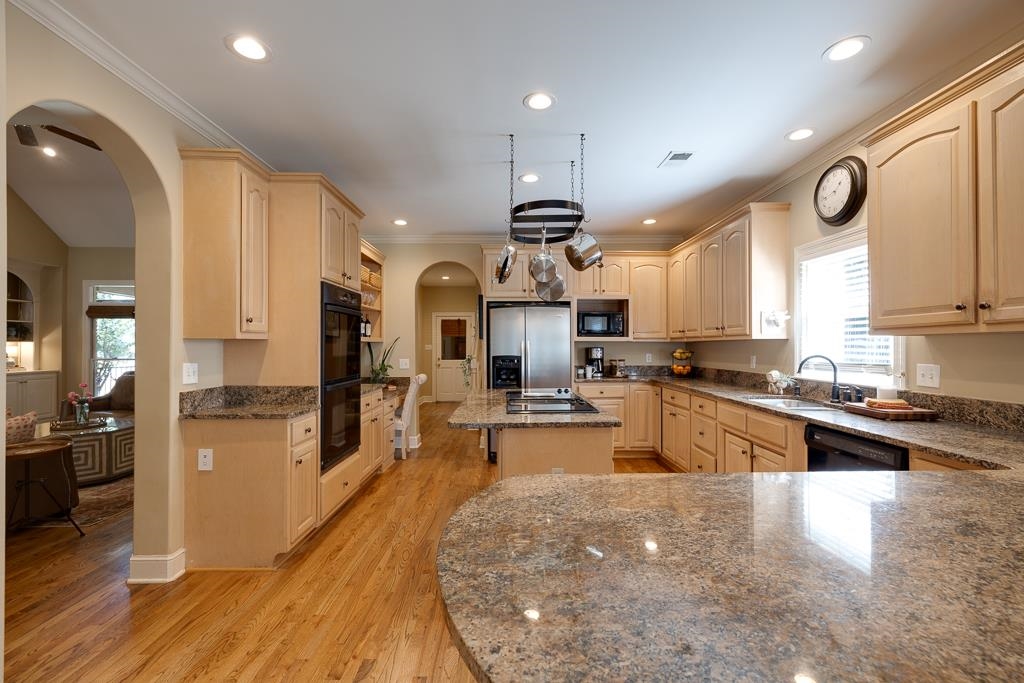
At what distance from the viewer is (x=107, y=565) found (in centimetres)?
257

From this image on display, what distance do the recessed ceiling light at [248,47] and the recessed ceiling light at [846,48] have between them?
2.57 m

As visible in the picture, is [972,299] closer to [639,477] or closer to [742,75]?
[742,75]

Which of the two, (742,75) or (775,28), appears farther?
(742,75)

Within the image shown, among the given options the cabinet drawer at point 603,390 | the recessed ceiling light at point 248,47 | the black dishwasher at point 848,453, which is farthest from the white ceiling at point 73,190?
the black dishwasher at point 848,453

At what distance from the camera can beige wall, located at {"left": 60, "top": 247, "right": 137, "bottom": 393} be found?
223 inches

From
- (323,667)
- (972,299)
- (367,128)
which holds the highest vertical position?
(367,128)

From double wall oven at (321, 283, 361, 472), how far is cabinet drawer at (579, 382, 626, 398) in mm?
2492

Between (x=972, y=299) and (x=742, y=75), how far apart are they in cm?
143

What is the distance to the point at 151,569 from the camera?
2.40m

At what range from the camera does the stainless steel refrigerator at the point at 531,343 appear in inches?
191

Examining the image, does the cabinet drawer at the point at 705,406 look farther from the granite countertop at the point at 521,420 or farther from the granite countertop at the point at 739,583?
the granite countertop at the point at 739,583

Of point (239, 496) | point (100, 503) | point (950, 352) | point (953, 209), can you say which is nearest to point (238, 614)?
point (239, 496)

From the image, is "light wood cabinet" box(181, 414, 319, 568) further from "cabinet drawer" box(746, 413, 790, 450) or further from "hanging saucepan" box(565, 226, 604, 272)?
"cabinet drawer" box(746, 413, 790, 450)

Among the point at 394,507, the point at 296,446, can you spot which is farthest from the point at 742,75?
the point at 394,507
